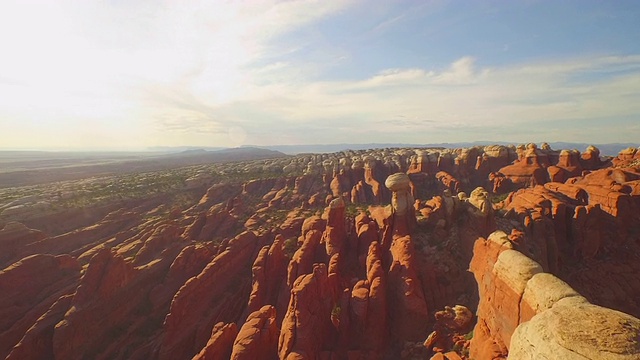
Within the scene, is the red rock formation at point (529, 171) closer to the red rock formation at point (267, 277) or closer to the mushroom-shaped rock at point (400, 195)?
the mushroom-shaped rock at point (400, 195)

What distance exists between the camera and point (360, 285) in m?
30.2

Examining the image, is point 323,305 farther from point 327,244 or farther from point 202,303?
point 202,303

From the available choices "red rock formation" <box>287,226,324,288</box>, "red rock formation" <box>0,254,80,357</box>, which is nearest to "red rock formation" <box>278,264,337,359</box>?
"red rock formation" <box>287,226,324,288</box>

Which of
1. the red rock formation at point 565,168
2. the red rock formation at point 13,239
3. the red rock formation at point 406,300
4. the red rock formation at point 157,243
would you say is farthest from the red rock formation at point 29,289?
the red rock formation at point 565,168

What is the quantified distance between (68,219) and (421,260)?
80902mm

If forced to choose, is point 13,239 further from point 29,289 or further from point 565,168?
point 565,168

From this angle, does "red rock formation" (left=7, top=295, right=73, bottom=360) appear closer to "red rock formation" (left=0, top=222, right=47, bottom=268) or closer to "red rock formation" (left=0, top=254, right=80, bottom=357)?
"red rock formation" (left=0, top=254, right=80, bottom=357)

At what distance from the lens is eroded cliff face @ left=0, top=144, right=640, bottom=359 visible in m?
19.7

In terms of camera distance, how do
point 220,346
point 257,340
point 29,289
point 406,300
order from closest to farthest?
point 257,340 < point 220,346 < point 406,300 < point 29,289

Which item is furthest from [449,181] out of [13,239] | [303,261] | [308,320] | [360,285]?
[13,239]

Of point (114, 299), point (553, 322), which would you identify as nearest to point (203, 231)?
point (114, 299)

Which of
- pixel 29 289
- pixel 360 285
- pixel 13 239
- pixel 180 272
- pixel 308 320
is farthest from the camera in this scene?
pixel 13 239

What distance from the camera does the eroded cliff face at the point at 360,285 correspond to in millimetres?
19652

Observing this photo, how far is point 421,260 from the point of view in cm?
3419
